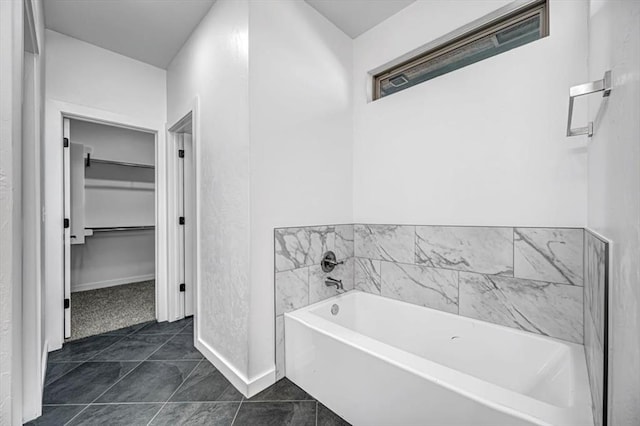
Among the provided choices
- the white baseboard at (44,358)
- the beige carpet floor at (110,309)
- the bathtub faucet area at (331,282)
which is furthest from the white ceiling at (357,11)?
the beige carpet floor at (110,309)

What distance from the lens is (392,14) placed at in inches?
86.0

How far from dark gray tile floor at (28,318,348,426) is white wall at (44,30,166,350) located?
0.60 metres

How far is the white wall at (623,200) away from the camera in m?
0.55

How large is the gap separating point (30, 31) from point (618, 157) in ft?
8.19

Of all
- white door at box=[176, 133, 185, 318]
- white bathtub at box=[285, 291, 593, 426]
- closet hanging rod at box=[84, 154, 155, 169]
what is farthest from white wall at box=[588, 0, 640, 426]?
closet hanging rod at box=[84, 154, 155, 169]

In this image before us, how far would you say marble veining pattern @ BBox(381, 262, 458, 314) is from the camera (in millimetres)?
1885

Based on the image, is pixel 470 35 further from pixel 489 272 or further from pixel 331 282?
pixel 331 282

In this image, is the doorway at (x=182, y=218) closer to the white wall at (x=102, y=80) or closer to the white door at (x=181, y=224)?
→ the white door at (x=181, y=224)

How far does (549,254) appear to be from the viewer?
59.6 inches

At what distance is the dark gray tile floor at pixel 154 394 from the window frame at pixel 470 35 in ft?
7.88

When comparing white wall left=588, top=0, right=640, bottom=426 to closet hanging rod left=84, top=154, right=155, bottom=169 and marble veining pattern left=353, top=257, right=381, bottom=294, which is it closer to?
marble veining pattern left=353, top=257, right=381, bottom=294

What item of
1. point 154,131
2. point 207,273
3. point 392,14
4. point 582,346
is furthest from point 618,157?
point 154,131

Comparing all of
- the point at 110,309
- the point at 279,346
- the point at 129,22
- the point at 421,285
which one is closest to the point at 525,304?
the point at 421,285

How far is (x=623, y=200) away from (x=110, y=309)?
422cm
